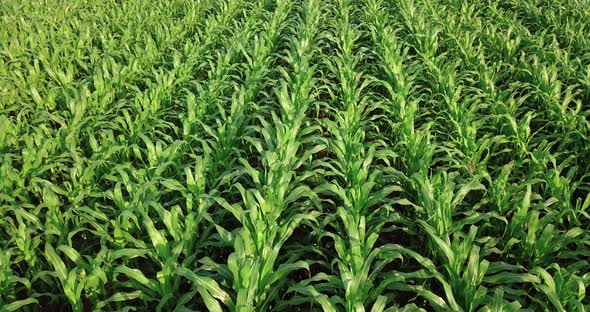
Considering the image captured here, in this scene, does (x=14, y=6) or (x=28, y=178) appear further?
(x=14, y=6)

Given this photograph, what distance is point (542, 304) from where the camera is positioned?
2.25m

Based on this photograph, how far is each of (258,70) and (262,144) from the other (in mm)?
1323

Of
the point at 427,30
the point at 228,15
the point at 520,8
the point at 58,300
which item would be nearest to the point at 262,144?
the point at 58,300

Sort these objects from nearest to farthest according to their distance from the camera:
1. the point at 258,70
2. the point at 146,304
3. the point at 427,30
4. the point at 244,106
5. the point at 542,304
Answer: the point at 542,304 < the point at 146,304 < the point at 244,106 < the point at 258,70 < the point at 427,30

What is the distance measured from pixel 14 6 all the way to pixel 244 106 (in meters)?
4.59

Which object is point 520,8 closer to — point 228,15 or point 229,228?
point 228,15

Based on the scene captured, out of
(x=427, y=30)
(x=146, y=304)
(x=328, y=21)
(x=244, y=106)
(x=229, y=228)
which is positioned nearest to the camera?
(x=146, y=304)

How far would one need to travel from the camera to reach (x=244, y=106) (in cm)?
400

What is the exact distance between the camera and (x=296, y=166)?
3.12 metres

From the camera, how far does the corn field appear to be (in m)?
2.32

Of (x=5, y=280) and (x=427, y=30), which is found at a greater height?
(x=427, y=30)

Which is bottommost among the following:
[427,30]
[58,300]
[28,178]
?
[58,300]

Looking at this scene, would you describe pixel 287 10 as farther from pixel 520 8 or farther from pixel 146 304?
pixel 146 304

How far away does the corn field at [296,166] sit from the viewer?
7.63 feet
